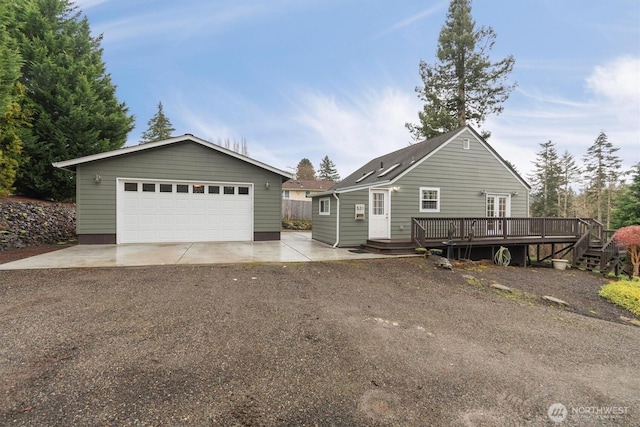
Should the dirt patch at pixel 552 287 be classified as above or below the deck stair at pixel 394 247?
below

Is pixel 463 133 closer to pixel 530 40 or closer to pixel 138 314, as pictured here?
pixel 530 40

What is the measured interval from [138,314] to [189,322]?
31.2 inches

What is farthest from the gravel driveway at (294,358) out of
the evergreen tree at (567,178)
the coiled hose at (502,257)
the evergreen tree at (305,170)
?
the evergreen tree at (305,170)

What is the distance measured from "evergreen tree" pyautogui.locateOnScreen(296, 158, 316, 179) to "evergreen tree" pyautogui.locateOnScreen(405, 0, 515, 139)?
30558mm

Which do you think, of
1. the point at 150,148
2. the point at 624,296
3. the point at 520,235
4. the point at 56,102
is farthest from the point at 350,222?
the point at 56,102

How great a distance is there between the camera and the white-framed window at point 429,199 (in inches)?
455

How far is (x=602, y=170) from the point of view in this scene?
29.5 metres

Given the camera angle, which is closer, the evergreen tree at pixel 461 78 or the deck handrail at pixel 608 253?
the deck handrail at pixel 608 253

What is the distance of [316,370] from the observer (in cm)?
257

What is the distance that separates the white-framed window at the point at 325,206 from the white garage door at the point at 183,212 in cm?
301

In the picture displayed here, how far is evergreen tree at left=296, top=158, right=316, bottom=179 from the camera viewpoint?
4962 cm

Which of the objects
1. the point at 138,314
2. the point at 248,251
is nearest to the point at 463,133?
the point at 248,251

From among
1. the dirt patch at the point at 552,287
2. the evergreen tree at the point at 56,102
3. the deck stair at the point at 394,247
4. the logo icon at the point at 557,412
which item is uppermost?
the evergreen tree at the point at 56,102

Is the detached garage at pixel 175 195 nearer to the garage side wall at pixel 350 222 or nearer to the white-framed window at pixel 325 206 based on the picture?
the white-framed window at pixel 325 206
